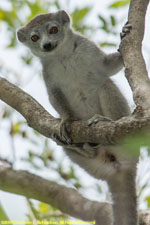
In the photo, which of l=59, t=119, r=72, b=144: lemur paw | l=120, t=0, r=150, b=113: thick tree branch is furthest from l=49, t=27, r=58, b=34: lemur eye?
l=59, t=119, r=72, b=144: lemur paw

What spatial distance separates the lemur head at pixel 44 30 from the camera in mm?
5953

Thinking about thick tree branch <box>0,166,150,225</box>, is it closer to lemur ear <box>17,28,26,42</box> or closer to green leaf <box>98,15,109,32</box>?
lemur ear <box>17,28,26,42</box>

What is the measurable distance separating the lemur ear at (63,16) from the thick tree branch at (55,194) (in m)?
2.85

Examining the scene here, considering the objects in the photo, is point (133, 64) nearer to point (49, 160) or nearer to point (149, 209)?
point (149, 209)

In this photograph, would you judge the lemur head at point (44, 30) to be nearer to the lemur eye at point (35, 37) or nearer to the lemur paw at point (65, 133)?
the lemur eye at point (35, 37)

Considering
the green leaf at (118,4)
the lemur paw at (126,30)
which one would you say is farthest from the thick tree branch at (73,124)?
the green leaf at (118,4)

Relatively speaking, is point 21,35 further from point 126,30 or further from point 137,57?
point 137,57

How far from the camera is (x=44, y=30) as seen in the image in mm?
6016

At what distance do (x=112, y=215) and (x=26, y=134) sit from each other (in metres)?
2.57

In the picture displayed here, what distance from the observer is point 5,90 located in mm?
4535

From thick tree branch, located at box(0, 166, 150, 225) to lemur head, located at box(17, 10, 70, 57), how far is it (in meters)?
2.19

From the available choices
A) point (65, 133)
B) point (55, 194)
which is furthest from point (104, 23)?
point (55, 194)

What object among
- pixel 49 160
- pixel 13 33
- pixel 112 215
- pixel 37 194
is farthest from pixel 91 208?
pixel 13 33

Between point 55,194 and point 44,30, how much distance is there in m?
2.95
